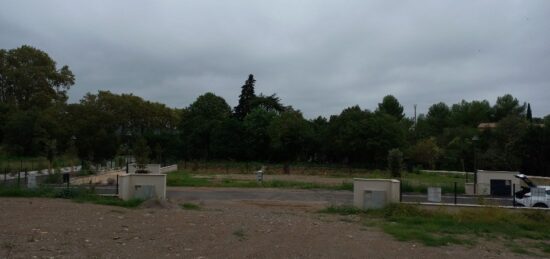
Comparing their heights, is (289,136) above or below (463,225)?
above

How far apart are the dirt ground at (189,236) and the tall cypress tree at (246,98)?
7711 centimetres

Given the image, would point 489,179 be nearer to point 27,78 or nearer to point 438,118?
point 27,78

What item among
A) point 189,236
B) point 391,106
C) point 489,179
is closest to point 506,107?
point 391,106

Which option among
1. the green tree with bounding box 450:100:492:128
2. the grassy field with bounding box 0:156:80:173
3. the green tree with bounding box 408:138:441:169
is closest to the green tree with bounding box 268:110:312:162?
the green tree with bounding box 408:138:441:169

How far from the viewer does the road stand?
1012 inches

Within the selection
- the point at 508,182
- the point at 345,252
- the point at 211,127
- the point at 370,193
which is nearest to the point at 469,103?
the point at 211,127

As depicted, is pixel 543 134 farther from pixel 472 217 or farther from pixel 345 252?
pixel 345 252

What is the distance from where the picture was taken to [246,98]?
316ft

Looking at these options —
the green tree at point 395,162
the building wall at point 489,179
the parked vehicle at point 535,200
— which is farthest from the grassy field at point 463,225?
the green tree at point 395,162

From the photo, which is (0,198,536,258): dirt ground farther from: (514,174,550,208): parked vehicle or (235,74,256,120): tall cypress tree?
(235,74,256,120): tall cypress tree

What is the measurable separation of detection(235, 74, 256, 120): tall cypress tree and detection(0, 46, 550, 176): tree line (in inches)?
7.5

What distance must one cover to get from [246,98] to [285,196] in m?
69.6

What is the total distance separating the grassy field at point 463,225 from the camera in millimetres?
13812

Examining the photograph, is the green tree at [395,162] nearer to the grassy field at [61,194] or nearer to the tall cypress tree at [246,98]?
the grassy field at [61,194]
